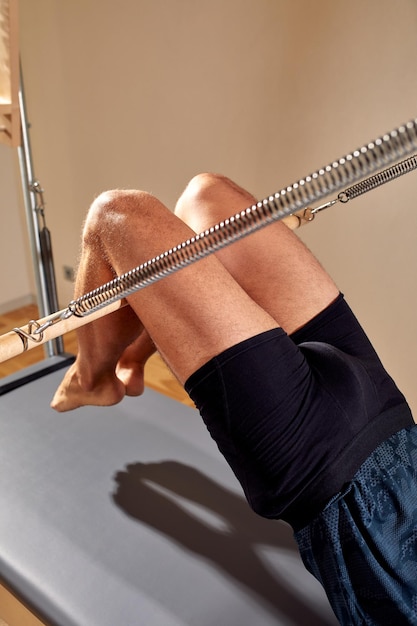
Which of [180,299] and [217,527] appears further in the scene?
[217,527]

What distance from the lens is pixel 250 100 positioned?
6.25 feet

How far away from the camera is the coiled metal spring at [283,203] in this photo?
505mm

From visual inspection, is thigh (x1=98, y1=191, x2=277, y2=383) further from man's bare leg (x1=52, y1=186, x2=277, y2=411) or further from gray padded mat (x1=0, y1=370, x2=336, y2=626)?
gray padded mat (x1=0, y1=370, x2=336, y2=626)

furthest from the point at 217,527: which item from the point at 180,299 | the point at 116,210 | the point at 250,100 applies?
the point at 250,100

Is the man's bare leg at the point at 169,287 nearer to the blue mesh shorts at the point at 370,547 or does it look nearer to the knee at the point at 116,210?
the knee at the point at 116,210

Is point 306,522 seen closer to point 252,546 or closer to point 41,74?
point 252,546

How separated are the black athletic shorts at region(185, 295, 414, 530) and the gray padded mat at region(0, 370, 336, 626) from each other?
0.17 meters

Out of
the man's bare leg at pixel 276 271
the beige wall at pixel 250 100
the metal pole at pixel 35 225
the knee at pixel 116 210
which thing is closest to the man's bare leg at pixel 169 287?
the knee at pixel 116 210

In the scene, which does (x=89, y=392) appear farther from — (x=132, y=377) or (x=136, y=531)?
(x=136, y=531)

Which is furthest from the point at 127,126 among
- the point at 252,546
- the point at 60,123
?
the point at 252,546

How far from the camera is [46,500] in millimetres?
1206

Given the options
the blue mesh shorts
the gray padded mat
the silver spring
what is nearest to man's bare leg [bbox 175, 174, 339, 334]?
the silver spring

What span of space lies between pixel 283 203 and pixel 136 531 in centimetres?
79

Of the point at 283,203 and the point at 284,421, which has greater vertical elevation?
the point at 283,203
